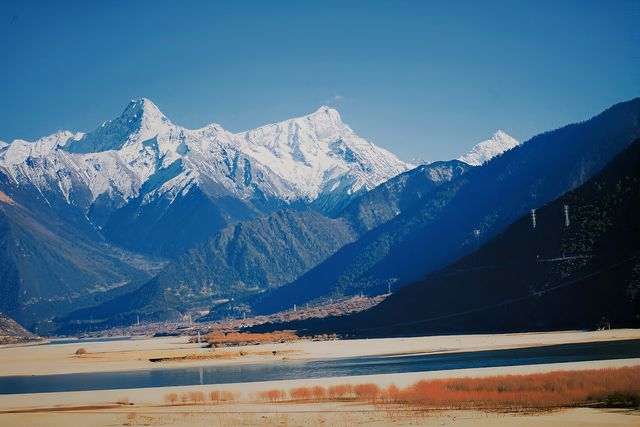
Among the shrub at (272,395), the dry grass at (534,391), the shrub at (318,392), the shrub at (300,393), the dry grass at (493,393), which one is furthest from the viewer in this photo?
the shrub at (272,395)

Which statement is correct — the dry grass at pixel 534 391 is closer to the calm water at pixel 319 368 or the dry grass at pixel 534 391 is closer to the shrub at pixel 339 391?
the shrub at pixel 339 391

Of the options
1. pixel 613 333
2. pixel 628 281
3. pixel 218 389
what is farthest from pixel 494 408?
pixel 628 281

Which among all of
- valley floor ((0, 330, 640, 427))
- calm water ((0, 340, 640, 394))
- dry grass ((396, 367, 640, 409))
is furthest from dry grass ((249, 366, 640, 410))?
calm water ((0, 340, 640, 394))

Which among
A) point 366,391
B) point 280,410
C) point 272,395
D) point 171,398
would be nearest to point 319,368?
point 171,398

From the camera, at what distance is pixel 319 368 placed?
121m

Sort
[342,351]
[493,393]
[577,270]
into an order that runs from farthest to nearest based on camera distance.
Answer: [577,270] → [342,351] → [493,393]

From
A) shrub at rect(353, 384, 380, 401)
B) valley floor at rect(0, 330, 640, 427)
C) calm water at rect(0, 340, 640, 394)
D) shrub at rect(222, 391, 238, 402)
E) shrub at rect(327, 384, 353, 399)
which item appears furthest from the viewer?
calm water at rect(0, 340, 640, 394)

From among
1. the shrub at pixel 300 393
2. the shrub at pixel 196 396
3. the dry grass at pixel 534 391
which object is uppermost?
the shrub at pixel 196 396

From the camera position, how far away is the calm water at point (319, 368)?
10631 centimetres

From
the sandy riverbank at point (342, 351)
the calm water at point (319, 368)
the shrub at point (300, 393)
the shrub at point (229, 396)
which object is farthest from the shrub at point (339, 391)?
the sandy riverbank at point (342, 351)

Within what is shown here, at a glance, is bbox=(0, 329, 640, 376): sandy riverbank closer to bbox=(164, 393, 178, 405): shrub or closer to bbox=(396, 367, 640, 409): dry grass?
bbox=(396, 367, 640, 409): dry grass

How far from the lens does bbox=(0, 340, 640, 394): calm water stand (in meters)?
106

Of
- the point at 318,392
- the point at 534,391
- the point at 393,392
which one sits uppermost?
the point at 318,392

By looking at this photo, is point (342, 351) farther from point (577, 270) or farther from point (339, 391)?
point (339, 391)
